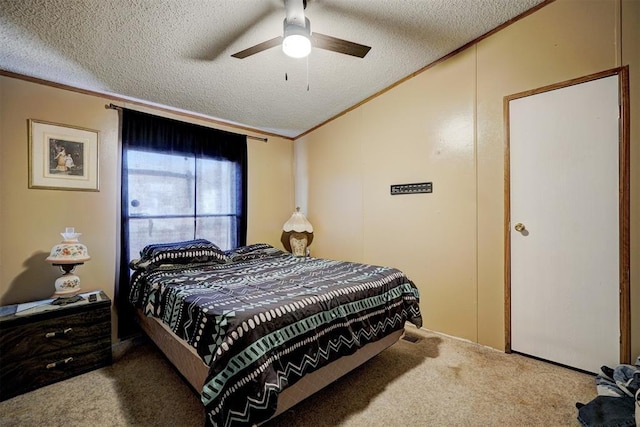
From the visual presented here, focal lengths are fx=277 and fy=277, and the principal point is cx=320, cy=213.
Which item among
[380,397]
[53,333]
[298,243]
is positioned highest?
[298,243]

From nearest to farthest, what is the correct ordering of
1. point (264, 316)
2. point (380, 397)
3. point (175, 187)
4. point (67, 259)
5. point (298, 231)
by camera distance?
point (264, 316), point (380, 397), point (67, 259), point (175, 187), point (298, 231)

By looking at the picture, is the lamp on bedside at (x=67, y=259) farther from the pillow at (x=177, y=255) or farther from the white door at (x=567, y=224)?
the white door at (x=567, y=224)

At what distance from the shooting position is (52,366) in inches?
76.4

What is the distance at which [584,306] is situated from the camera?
6.63 feet

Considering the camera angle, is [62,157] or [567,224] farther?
[62,157]

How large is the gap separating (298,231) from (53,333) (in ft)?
8.19

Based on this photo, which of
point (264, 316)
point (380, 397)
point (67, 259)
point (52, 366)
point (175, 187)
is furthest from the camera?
point (175, 187)

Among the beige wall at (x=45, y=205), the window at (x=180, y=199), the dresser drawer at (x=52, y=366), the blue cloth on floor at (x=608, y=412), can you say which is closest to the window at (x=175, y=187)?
the window at (x=180, y=199)

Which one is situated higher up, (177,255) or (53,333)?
(177,255)

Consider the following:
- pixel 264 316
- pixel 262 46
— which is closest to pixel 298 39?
pixel 262 46

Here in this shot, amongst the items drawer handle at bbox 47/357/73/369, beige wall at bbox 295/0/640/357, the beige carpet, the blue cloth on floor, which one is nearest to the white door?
beige wall at bbox 295/0/640/357

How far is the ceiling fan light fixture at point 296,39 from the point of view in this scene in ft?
5.40

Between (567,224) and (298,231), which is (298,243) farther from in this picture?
(567,224)

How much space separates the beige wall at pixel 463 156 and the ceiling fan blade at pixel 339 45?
1273 mm
